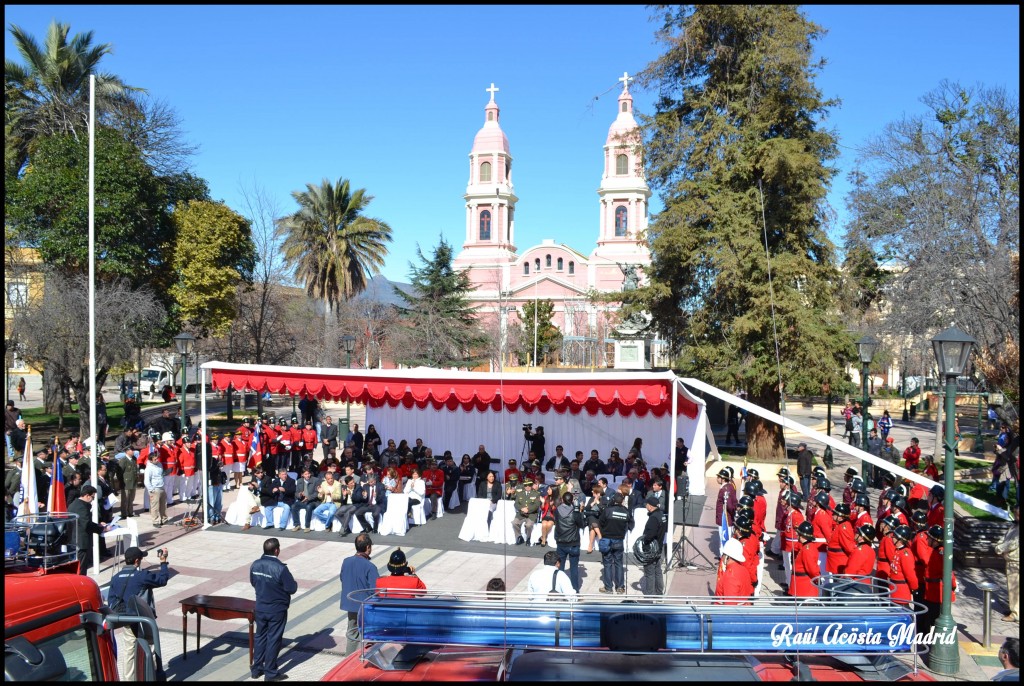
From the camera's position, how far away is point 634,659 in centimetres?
483

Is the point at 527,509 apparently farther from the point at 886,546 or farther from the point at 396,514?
the point at 886,546

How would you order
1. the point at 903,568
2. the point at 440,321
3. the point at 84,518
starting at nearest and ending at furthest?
the point at 903,568 → the point at 84,518 → the point at 440,321

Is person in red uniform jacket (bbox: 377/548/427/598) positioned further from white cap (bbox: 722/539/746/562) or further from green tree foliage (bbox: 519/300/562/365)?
green tree foliage (bbox: 519/300/562/365)

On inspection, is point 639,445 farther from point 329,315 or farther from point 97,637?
point 329,315

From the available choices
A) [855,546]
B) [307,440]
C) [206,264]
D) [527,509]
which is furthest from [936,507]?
[206,264]

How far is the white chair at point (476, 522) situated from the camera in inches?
578

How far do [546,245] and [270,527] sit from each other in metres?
73.1

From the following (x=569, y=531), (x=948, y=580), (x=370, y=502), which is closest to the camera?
(x=948, y=580)

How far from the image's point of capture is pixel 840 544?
987 cm

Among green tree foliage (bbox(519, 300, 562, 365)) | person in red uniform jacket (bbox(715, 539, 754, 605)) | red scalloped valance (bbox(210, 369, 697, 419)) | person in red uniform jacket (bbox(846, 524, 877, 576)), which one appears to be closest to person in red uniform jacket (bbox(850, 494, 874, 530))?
person in red uniform jacket (bbox(846, 524, 877, 576))

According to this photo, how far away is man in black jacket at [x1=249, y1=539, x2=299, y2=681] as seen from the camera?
7.96 m

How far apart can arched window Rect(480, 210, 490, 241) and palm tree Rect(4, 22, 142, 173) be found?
56.1 m

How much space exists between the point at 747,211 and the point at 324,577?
16974 millimetres

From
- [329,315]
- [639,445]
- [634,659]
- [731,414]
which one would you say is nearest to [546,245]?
[329,315]
